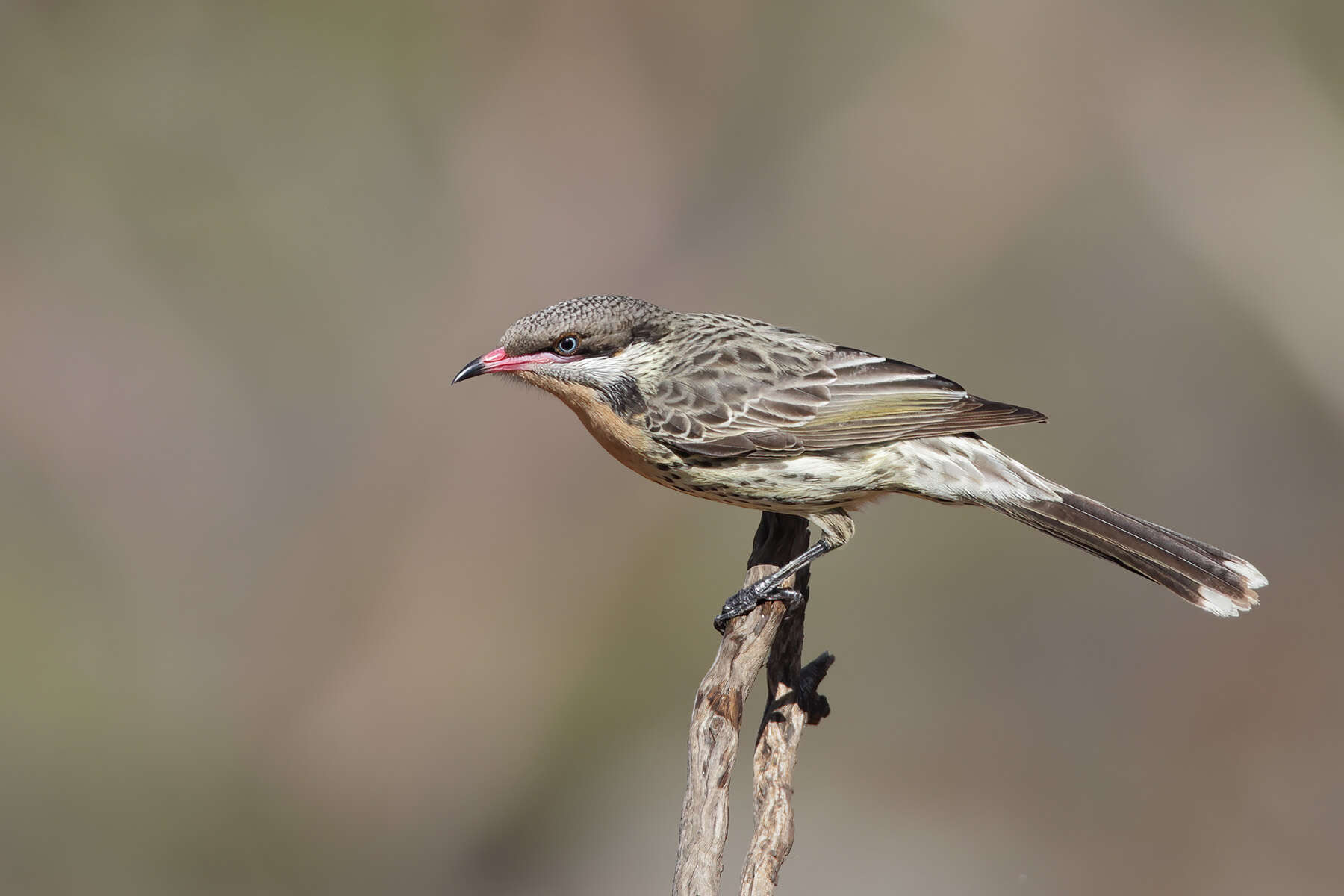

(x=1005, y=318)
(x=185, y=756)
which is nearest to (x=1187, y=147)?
(x=1005, y=318)

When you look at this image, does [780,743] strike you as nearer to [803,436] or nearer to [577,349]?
[803,436]

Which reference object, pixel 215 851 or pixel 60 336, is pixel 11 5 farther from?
pixel 215 851

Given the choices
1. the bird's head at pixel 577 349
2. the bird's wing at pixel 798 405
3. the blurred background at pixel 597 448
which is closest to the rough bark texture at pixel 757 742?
the bird's wing at pixel 798 405

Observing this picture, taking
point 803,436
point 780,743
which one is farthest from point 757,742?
point 803,436

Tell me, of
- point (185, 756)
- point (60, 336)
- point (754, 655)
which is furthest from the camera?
point (60, 336)

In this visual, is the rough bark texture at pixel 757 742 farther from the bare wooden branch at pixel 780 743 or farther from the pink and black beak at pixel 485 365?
the pink and black beak at pixel 485 365

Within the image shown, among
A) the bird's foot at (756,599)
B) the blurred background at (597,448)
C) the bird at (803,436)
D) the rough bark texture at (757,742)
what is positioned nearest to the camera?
the rough bark texture at (757,742)

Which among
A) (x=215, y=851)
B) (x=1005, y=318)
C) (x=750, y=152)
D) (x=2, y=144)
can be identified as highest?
(x=750, y=152)
